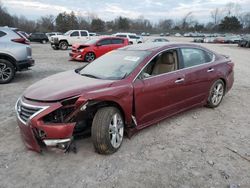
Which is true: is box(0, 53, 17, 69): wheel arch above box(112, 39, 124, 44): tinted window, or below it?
above

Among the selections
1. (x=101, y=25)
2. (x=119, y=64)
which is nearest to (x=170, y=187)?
(x=119, y=64)

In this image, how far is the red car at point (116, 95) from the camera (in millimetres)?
3086

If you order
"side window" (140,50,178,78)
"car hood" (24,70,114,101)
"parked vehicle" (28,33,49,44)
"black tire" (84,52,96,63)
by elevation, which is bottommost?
"parked vehicle" (28,33,49,44)

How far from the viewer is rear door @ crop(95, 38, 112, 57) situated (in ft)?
44.8

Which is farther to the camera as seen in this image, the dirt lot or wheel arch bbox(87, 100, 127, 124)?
wheel arch bbox(87, 100, 127, 124)

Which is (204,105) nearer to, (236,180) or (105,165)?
(236,180)

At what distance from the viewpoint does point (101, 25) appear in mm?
77125

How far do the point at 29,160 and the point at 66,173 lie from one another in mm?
632

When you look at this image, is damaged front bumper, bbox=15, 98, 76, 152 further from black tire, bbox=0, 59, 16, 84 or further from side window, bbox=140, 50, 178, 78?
black tire, bbox=0, 59, 16, 84

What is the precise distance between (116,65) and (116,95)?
2.95ft

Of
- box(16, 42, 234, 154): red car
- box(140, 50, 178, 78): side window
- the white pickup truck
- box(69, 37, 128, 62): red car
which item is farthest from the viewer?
the white pickup truck

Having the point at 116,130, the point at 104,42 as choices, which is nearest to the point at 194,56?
the point at 116,130

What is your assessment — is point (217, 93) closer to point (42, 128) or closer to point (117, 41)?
point (42, 128)

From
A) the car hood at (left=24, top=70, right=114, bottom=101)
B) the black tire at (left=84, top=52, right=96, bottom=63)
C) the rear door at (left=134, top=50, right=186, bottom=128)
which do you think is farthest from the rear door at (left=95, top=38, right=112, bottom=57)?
the car hood at (left=24, top=70, right=114, bottom=101)
